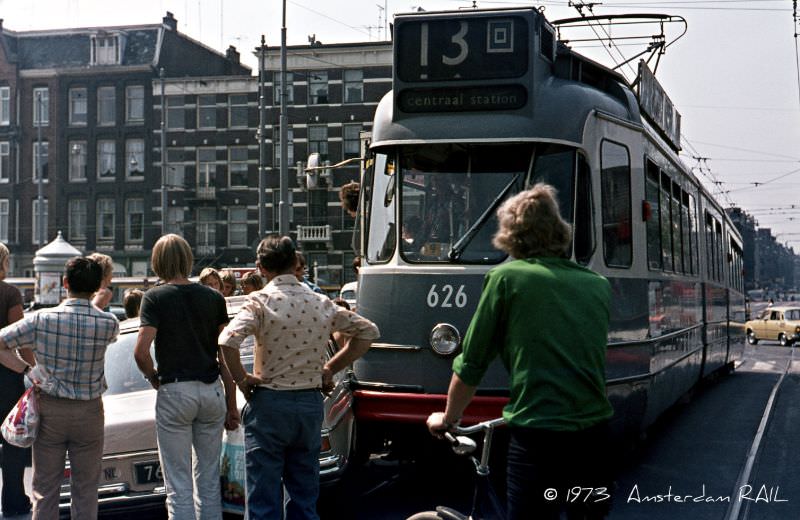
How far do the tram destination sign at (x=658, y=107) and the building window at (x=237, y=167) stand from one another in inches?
1666

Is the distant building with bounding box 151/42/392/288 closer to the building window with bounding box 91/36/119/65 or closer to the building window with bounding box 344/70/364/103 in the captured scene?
the building window with bounding box 344/70/364/103

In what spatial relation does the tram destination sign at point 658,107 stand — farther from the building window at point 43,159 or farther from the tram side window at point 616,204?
the building window at point 43,159

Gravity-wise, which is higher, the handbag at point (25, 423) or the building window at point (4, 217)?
the building window at point (4, 217)

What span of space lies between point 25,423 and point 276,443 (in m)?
1.42

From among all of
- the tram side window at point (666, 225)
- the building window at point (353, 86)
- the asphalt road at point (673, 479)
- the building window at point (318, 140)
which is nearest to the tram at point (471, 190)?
the asphalt road at point (673, 479)

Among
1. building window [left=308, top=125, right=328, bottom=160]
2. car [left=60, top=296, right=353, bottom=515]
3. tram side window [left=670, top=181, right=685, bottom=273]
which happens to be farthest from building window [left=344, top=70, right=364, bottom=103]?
car [left=60, top=296, right=353, bottom=515]

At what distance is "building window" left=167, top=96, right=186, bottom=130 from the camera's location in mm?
53125

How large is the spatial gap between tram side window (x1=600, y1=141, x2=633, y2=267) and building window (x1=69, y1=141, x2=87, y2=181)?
50.5m

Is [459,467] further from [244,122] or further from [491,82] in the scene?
[244,122]

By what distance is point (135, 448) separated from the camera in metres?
5.92

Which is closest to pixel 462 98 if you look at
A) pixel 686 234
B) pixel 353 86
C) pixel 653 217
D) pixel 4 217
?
pixel 653 217

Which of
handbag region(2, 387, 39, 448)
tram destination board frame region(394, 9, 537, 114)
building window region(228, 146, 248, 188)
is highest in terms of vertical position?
building window region(228, 146, 248, 188)

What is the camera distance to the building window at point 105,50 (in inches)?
2183

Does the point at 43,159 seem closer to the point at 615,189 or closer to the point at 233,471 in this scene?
the point at 615,189
